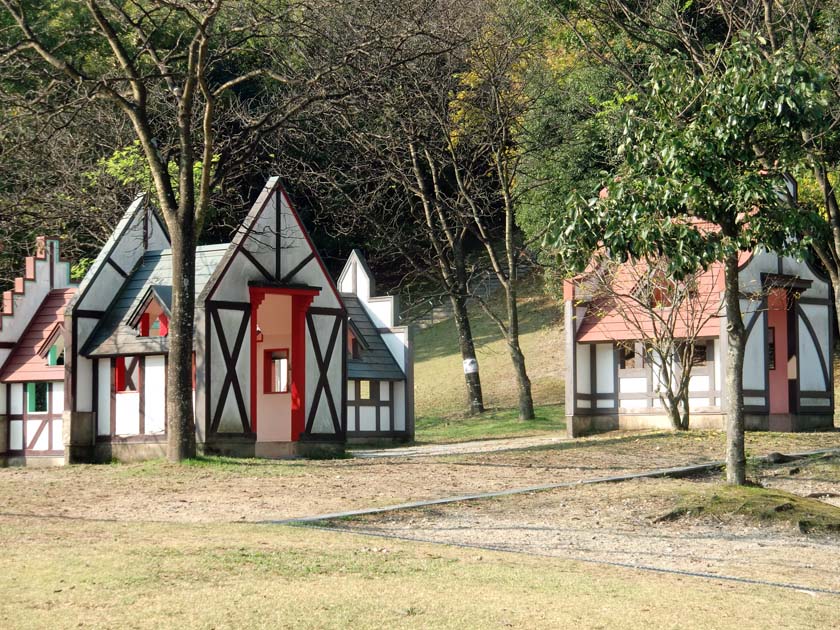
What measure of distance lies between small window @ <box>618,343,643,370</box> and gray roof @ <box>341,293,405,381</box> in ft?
20.6

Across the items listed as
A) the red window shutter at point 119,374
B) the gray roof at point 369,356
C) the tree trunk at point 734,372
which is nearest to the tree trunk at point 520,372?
the gray roof at point 369,356

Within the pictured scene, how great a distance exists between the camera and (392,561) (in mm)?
11727

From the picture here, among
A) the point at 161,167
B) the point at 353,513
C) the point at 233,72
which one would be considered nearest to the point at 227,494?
the point at 353,513

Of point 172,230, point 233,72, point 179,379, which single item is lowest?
point 179,379

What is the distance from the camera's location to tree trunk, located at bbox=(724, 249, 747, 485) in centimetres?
1673

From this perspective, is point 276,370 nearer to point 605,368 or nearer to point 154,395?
point 154,395

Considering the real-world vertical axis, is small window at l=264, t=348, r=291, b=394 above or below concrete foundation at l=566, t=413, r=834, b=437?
above

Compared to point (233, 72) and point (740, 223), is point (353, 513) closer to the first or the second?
point (740, 223)

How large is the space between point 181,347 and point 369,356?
1225 centimetres

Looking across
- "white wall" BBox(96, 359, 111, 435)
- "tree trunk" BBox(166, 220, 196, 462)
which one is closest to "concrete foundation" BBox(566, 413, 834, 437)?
"white wall" BBox(96, 359, 111, 435)

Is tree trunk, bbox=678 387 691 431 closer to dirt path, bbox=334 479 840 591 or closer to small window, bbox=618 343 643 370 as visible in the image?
small window, bbox=618 343 643 370

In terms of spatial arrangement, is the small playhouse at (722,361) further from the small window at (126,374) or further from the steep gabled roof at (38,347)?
the steep gabled roof at (38,347)

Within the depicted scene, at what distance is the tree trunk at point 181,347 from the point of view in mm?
20844

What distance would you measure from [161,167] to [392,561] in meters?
11.4
